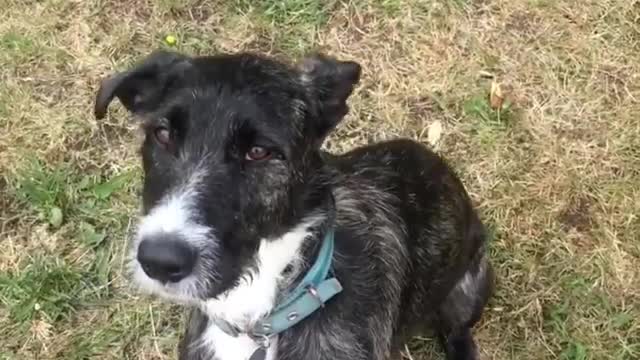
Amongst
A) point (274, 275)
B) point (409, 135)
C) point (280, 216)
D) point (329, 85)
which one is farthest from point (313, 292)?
point (409, 135)

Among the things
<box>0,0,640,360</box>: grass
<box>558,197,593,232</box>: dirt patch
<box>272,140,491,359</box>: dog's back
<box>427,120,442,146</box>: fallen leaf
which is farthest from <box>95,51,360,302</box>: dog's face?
<box>558,197,593,232</box>: dirt patch

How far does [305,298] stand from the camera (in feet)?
13.4

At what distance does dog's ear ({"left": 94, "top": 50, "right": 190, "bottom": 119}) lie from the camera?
3.88 metres

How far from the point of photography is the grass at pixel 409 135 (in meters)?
5.53

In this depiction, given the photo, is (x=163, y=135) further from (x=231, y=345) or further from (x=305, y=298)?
(x=231, y=345)

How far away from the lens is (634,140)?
236 inches

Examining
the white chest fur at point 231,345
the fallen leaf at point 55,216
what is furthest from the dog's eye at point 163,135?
the fallen leaf at point 55,216

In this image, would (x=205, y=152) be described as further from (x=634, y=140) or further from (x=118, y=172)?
(x=634, y=140)

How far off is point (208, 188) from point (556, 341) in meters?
2.57

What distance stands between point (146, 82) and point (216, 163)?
0.52 m

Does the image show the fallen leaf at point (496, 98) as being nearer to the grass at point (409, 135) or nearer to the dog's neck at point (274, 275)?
the grass at point (409, 135)

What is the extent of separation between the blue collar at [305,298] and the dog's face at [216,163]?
251 millimetres

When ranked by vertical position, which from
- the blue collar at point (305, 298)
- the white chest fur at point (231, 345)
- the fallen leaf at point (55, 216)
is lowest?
the fallen leaf at point (55, 216)

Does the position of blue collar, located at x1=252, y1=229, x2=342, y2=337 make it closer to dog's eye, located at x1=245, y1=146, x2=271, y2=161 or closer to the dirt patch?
dog's eye, located at x1=245, y1=146, x2=271, y2=161
